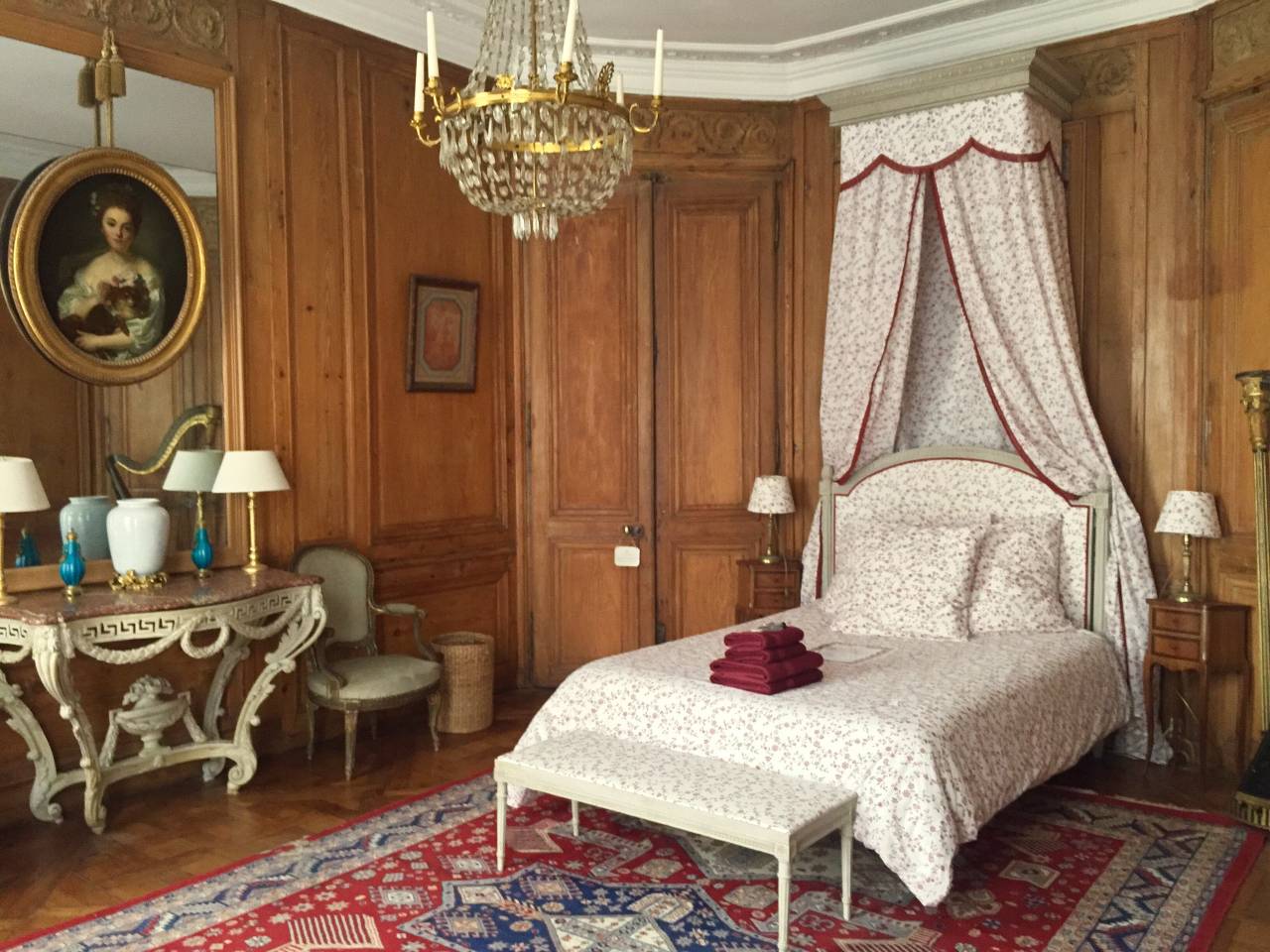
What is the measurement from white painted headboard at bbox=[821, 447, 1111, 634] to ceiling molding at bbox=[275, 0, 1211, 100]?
1.98m

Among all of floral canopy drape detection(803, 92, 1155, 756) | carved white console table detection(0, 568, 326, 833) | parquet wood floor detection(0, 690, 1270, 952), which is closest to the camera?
parquet wood floor detection(0, 690, 1270, 952)

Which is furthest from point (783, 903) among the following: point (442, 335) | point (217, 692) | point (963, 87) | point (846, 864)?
point (963, 87)

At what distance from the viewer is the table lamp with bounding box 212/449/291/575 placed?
14.7ft

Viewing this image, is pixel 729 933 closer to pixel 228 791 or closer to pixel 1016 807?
pixel 1016 807

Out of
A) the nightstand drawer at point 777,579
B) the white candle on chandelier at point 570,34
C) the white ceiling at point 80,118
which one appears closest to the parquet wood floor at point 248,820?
the nightstand drawer at point 777,579

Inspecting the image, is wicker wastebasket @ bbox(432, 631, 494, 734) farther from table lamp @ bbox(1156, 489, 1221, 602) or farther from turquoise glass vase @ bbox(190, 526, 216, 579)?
table lamp @ bbox(1156, 489, 1221, 602)

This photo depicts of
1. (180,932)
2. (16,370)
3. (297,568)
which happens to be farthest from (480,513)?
(180,932)

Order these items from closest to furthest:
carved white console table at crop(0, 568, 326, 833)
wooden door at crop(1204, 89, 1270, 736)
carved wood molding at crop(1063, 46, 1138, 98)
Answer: carved white console table at crop(0, 568, 326, 833) → wooden door at crop(1204, 89, 1270, 736) → carved wood molding at crop(1063, 46, 1138, 98)

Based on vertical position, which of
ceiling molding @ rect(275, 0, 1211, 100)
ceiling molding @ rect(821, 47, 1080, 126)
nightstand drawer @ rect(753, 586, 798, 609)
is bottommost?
nightstand drawer @ rect(753, 586, 798, 609)

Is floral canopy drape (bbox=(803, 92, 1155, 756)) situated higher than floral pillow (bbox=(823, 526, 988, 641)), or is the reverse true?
floral canopy drape (bbox=(803, 92, 1155, 756))

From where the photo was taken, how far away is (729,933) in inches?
125

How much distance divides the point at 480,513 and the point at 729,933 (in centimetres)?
317

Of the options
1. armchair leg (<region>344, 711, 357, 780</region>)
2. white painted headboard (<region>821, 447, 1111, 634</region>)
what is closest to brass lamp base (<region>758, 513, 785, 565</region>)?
white painted headboard (<region>821, 447, 1111, 634</region>)

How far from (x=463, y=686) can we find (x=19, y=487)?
7.31 ft
